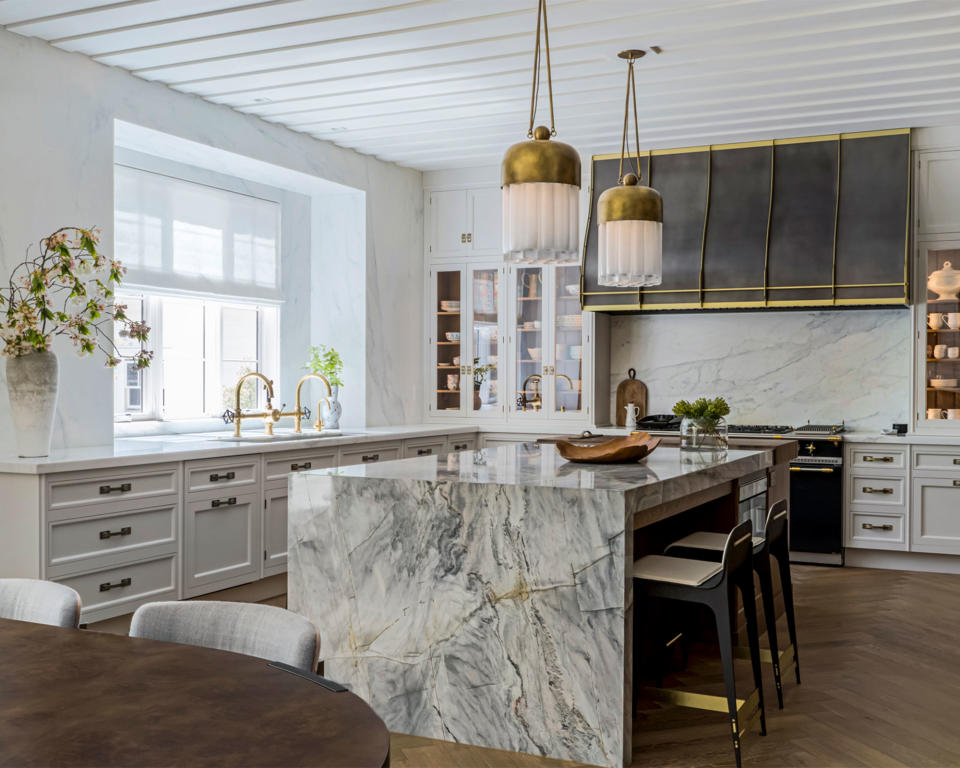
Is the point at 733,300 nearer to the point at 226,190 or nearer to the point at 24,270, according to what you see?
the point at 226,190

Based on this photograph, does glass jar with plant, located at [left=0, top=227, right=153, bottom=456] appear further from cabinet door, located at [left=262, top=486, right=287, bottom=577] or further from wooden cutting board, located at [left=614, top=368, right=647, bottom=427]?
wooden cutting board, located at [left=614, top=368, right=647, bottom=427]

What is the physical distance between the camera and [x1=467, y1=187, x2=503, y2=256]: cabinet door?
23.1 feet

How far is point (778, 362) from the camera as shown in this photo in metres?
6.66

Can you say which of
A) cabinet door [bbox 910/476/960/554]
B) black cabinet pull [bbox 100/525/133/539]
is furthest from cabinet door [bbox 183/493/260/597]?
cabinet door [bbox 910/476/960/554]

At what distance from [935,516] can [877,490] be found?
367 mm

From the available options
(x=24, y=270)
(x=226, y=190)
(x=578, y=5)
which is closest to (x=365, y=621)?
(x=24, y=270)

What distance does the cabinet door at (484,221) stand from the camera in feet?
23.1

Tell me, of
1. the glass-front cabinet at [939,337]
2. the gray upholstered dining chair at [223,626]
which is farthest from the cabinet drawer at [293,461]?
the glass-front cabinet at [939,337]

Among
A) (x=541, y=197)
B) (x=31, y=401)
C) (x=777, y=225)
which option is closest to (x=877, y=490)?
(x=777, y=225)

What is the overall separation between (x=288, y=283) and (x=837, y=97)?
12.6 ft

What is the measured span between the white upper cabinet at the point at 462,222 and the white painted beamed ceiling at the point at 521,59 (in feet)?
3.10

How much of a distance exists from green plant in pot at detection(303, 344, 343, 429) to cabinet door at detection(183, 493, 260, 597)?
142cm

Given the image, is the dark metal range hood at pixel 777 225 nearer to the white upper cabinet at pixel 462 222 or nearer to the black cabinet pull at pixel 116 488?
the white upper cabinet at pixel 462 222

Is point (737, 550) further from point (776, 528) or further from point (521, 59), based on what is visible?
point (521, 59)
